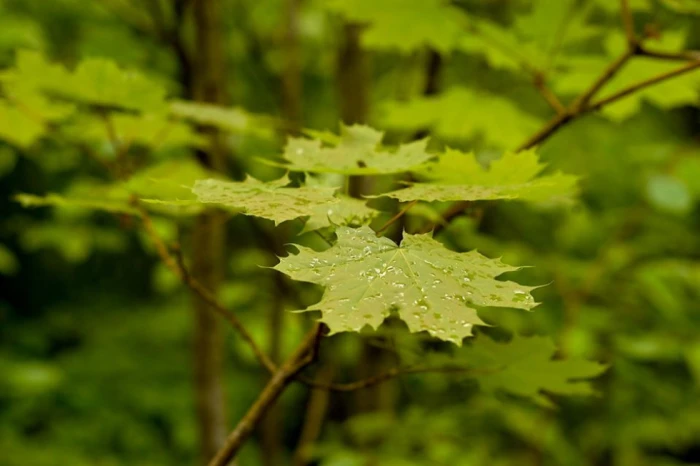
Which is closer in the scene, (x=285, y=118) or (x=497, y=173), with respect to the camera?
(x=497, y=173)

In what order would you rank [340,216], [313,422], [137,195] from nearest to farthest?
[340,216], [137,195], [313,422]

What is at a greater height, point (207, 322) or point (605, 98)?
point (605, 98)

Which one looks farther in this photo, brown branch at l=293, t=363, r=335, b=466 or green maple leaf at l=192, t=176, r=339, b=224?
brown branch at l=293, t=363, r=335, b=466

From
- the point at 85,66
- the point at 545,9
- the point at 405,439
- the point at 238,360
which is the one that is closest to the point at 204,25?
the point at 85,66

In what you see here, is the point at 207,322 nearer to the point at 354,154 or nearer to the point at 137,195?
the point at 137,195

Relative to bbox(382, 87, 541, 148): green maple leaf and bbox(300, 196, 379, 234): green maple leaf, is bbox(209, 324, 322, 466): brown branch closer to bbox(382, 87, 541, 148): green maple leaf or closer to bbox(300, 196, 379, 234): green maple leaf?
bbox(300, 196, 379, 234): green maple leaf

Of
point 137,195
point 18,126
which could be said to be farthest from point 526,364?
point 18,126

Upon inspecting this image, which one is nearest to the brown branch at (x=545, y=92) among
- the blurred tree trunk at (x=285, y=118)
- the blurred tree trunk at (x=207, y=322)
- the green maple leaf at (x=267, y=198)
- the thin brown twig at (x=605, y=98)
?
the thin brown twig at (x=605, y=98)

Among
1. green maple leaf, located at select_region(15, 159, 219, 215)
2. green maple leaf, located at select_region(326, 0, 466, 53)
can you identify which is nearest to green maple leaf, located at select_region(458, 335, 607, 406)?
green maple leaf, located at select_region(15, 159, 219, 215)
